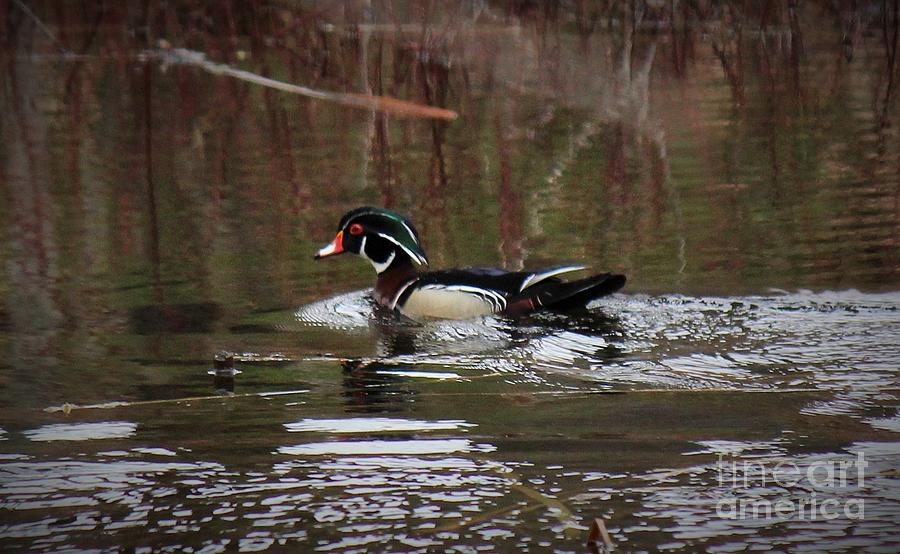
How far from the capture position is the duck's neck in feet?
28.9

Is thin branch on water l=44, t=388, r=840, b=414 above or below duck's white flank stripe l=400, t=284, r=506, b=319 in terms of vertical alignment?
below

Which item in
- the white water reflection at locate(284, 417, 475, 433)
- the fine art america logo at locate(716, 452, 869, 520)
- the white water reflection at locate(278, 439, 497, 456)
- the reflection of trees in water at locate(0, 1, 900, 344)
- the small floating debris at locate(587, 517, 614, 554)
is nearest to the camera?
the small floating debris at locate(587, 517, 614, 554)

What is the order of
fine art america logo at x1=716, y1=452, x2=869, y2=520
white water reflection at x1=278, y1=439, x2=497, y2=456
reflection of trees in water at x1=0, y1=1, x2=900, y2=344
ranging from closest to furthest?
1. fine art america logo at x1=716, y1=452, x2=869, y2=520
2. white water reflection at x1=278, y1=439, x2=497, y2=456
3. reflection of trees in water at x1=0, y1=1, x2=900, y2=344

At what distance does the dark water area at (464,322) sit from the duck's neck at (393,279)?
0.42 ft

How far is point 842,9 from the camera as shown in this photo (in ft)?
66.5

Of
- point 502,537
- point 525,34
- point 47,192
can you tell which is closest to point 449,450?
point 502,537

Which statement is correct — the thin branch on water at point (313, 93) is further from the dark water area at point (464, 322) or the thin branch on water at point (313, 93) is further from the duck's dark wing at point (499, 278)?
the duck's dark wing at point (499, 278)

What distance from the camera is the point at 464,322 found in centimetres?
838

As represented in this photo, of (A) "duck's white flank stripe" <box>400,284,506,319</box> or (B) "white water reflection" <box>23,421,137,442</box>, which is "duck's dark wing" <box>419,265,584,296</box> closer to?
(A) "duck's white flank stripe" <box>400,284,506,319</box>

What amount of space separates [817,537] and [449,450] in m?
1.55

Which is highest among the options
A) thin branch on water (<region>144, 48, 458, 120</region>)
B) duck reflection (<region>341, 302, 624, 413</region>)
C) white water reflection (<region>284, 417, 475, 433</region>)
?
thin branch on water (<region>144, 48, 458, 120</region>)

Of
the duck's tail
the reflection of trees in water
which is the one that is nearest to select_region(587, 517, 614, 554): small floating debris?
the duck's tail

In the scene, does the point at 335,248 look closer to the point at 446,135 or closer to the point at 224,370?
the point at 224,370

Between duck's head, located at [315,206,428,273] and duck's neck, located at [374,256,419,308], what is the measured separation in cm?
2
